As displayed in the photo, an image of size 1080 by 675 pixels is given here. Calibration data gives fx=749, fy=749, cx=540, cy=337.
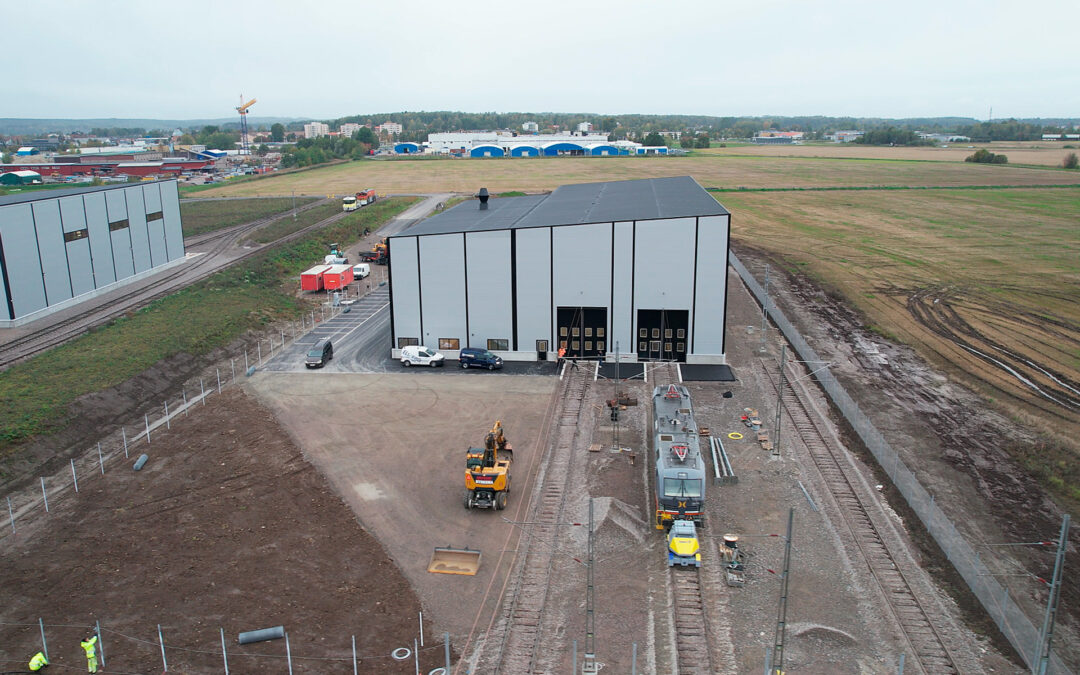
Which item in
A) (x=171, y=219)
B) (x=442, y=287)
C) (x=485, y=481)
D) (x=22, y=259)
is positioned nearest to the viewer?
(x=485, y=481)

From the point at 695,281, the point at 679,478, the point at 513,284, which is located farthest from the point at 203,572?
the point at 695,281

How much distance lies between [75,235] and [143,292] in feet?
21.7

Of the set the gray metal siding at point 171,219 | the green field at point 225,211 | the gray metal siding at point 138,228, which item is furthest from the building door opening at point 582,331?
the green field at point 225,211

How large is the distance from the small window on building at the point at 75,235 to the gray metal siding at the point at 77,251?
16 centimetres

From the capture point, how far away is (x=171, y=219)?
7312cm

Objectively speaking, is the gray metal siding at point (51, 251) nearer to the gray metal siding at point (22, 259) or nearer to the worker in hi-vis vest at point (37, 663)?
the gray metal siding at point (22, 259)

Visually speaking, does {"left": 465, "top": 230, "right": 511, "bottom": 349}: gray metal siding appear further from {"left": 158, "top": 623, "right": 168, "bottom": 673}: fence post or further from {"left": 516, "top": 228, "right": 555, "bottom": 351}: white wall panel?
{"left": 158, "top": 623, "right": 168, "bottom": 673}: fence post

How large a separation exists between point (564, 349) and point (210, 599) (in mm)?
26296

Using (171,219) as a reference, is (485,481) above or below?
below

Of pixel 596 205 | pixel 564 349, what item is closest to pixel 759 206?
pixel 596 205

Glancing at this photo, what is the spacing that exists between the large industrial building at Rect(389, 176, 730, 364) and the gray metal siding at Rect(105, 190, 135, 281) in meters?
31.6

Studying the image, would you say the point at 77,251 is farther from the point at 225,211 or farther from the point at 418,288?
the point at 225,211

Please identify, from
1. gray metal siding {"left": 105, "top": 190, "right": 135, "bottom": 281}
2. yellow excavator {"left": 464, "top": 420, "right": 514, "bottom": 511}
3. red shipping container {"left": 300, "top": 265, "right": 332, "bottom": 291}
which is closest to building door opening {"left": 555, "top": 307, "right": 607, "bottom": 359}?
yellow excavator {"left": 464, "top": 420, "right": 514, "bottom": 511}

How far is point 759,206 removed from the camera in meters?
115
